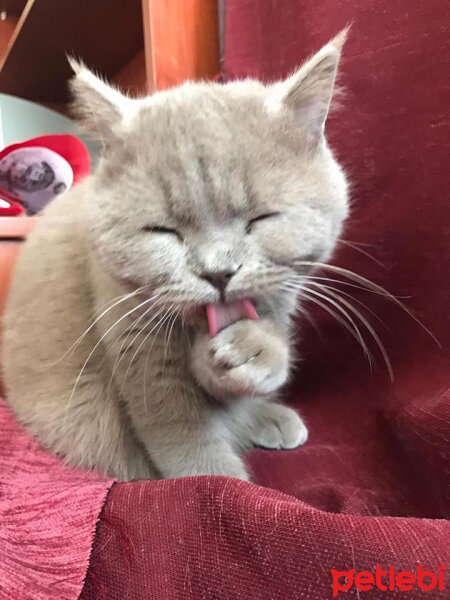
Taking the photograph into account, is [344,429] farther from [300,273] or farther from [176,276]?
[176,276]

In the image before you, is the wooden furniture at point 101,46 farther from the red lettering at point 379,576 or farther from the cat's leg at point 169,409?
the red lettering at point 379,576

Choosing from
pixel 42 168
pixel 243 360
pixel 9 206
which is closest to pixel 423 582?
pixel 243 360

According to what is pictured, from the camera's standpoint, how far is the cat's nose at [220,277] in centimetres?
63

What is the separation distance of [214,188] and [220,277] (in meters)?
0.11

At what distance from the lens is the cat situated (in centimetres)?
65

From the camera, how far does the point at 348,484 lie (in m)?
0.81

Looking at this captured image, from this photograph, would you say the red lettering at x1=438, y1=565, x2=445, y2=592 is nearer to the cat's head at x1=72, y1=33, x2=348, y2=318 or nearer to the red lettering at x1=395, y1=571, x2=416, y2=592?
the red lettering at x1=395, y1=571, x2=416, y2=592

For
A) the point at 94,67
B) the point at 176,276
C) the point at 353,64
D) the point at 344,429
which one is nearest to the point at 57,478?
the point at 176,276

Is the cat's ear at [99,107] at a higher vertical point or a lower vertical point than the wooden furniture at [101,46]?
lower

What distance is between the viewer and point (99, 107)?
0.71 metres

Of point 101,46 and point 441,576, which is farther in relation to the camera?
point 101,46

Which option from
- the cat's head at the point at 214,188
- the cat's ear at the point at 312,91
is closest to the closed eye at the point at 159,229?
the cat's head at the point at 214,188

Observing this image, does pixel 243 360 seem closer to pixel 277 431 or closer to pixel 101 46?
pixel 277 431

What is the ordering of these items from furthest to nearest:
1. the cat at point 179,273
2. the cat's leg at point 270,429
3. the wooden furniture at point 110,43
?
the wooden furniture at point 110,43 → the cat's leg at point 270,429 → the cat at point 179,273
